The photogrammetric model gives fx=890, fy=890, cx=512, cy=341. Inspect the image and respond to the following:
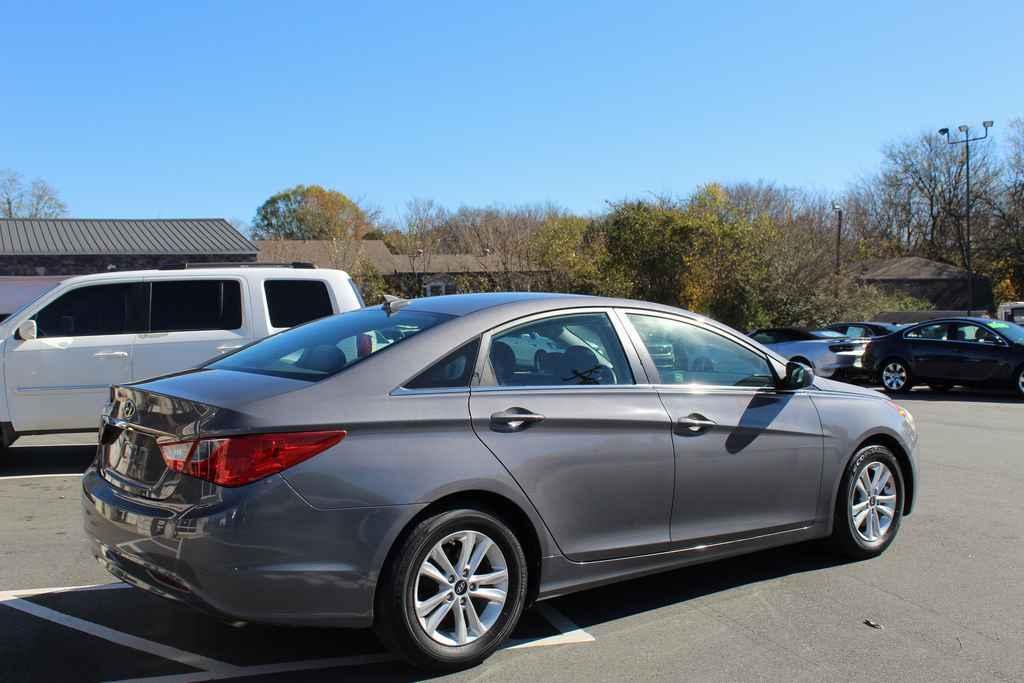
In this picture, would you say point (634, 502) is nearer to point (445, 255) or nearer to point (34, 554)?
point (34, 554)

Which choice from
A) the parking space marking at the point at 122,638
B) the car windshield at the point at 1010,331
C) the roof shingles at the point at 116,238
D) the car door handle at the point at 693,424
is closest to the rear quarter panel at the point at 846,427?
the car door handle at the point at 693,424

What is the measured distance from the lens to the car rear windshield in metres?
4.09

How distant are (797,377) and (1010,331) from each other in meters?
14.1

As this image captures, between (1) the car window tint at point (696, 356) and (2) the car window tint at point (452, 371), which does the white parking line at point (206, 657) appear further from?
(1) the car window tint at point (696, 356)

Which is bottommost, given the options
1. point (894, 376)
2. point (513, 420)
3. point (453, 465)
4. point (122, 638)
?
point (122, 638)

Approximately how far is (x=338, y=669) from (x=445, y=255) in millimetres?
38623

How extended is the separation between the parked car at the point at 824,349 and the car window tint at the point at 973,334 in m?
2.32

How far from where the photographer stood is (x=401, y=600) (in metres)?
3.64

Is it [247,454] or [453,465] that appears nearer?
[247,454]

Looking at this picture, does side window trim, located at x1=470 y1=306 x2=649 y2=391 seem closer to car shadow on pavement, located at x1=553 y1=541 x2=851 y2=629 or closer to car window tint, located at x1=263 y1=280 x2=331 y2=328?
car shadow on pavement, located at x1=553 y1=541 x2=851 y2=629

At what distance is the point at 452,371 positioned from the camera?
160 inches

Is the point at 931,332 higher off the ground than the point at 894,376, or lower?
higher

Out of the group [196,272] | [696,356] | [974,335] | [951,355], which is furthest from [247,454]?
[974,335]

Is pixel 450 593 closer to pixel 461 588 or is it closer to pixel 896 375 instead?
pixel 461 588
